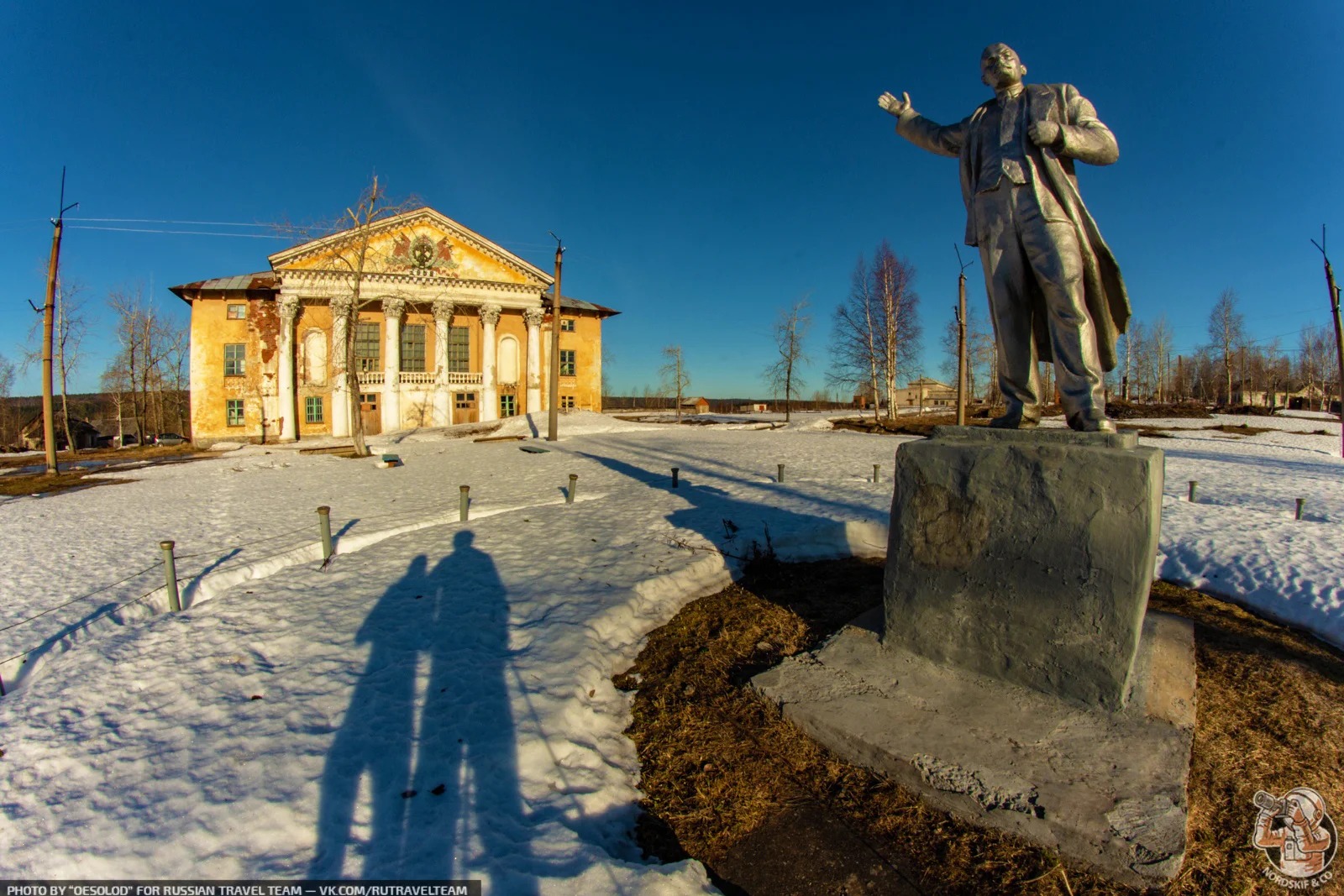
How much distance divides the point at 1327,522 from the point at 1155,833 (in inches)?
381

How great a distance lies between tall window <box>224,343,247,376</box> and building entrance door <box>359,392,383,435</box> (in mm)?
7779

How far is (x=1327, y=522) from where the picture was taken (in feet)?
26.3

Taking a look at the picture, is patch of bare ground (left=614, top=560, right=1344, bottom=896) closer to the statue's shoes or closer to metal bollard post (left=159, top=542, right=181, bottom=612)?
the statue's shoes

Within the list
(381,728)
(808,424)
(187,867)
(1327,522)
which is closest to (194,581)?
(381,728)

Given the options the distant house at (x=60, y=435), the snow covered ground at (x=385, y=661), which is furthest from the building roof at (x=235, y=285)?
the snow covered ground at (x=385, y=661)

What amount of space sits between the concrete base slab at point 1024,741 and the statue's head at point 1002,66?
3.68 meters

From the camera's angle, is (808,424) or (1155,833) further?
(808,424)

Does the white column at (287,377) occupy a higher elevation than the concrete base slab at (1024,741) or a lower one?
higher

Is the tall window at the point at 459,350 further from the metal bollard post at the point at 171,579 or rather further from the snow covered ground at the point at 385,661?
the metal bollard post at the point at 171,579

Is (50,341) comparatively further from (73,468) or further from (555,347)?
(555,347)

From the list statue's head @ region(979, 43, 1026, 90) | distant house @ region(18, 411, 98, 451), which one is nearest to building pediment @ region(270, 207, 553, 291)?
distant house @ region(18, 411, 98, 451)

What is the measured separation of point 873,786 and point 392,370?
3563 cm

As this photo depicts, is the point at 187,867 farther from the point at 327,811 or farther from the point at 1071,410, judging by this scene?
the point at 1071,410

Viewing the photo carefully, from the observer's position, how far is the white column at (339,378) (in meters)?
31.2
